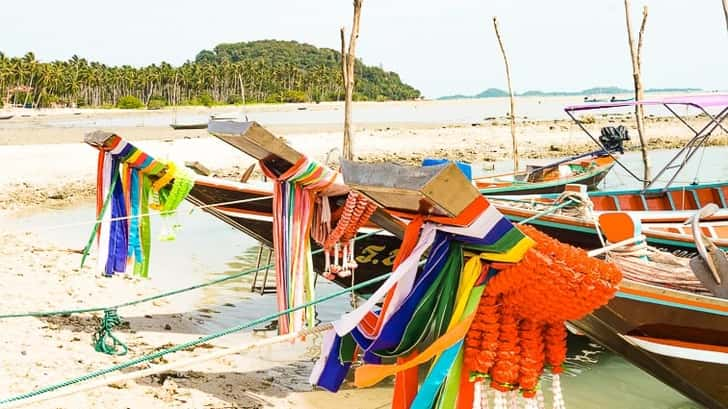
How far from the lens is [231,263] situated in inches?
469

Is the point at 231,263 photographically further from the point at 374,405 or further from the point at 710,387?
the point at 710,387

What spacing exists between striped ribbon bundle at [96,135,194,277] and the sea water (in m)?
0.28

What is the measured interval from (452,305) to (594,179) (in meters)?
13.7

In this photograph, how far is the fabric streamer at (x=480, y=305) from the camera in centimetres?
275

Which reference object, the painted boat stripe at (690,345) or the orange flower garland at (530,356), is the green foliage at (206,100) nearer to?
the painted boat stripe at (690,345)

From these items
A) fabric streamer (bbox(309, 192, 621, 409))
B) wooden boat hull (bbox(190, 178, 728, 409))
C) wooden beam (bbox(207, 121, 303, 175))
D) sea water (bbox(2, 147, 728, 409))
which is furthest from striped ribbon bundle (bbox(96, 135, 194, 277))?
fabric streamer (bbox(309, 192, 621, 409))

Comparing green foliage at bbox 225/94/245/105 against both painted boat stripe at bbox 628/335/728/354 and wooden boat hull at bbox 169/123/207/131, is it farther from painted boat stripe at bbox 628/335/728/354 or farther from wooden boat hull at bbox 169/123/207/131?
painted boat stripe at bbox 628/335/728/354

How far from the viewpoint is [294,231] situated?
5.01m

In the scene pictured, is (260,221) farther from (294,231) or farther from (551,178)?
(551,178)

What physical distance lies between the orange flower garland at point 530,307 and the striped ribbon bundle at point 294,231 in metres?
2.18

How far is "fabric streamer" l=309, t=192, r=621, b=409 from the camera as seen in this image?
9.01 feet

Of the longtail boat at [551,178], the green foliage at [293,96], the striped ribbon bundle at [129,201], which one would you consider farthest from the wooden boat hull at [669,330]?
the green foliage at [293,96]

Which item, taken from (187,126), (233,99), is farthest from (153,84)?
(187,126)

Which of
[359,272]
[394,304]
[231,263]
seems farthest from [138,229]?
[231,263]
